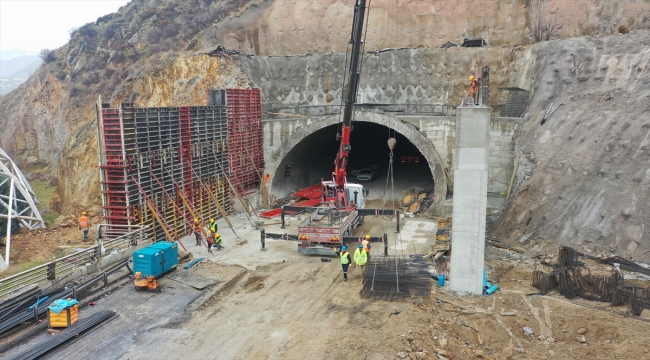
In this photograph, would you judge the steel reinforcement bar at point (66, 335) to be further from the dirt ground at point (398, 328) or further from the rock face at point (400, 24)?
the rock face at point (400, 24)

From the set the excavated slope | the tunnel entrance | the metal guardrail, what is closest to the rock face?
the excavated slope

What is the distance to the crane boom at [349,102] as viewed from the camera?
17.1m

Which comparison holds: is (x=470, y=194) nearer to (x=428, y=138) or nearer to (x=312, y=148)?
(x=428, y=138)

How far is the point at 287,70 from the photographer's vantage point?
31.9 metres

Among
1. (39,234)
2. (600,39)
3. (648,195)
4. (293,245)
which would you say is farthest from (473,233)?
(39,234)

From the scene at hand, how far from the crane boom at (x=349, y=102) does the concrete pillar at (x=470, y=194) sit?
558 cm

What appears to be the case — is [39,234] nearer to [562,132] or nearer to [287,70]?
[287,70]

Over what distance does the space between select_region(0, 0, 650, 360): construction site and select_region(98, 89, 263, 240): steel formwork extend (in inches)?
3.8

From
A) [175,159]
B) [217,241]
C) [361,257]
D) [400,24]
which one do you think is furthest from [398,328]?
[400,24]

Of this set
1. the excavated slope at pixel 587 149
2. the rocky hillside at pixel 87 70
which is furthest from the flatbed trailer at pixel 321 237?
the rocky hillside at pixel 87 70

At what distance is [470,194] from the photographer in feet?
44.5

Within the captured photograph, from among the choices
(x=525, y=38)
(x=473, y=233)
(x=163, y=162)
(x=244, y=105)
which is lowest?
(x=473, y=233)

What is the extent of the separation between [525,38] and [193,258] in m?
26.5

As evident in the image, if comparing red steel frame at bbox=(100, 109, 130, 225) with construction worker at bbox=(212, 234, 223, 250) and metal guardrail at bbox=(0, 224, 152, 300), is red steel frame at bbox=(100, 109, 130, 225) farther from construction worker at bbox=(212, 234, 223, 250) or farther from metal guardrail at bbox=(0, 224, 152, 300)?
construction worker at bbox=(212, 234, 223, 250)
